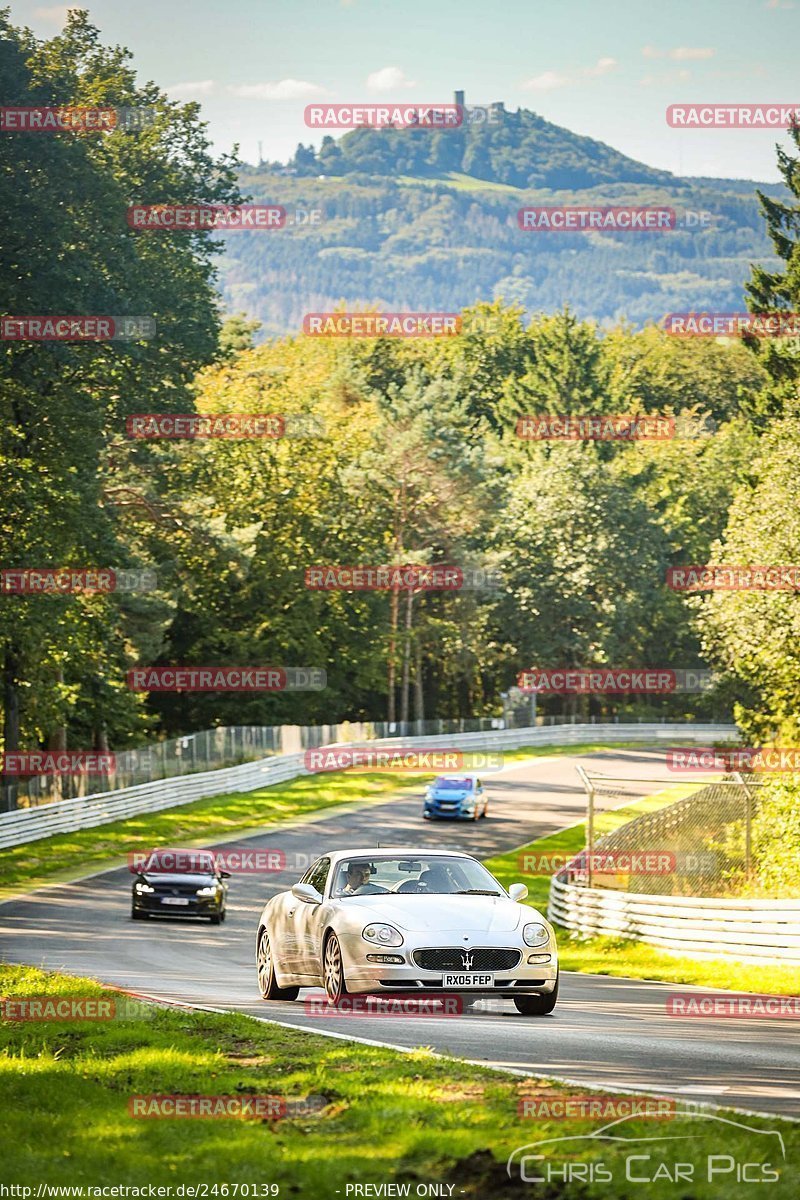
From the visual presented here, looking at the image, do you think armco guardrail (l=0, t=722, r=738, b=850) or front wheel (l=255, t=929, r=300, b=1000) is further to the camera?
armco guardrail (l=0, t=722, r=738, b=850)

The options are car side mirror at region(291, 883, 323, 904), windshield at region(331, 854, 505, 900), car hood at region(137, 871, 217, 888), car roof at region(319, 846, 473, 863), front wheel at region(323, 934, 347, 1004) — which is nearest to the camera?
front wheel at region(323, 934, 347, 1004)

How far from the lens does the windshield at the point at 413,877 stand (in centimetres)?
1378

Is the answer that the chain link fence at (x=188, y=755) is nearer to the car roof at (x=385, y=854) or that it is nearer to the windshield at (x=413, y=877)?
the car roof at (x=385, y=854)

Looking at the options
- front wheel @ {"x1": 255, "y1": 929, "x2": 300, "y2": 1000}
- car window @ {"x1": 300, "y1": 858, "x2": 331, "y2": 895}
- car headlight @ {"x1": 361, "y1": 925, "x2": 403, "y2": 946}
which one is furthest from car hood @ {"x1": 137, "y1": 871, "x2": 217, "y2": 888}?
car headlight @ {"x1": 361, "y1": 925, "x2": 403, "y2": 946}

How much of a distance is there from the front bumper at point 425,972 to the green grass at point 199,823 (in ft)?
74.0

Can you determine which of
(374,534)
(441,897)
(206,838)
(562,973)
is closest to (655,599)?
(374,534)

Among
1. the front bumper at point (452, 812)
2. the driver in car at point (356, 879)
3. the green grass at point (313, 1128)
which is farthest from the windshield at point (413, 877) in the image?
the front bumper at point (452, 812)

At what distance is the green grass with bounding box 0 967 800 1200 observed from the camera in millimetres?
7293

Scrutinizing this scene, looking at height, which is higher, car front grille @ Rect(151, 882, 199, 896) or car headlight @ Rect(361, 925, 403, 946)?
car headlight @ Rect(361, 925, 403, 946)

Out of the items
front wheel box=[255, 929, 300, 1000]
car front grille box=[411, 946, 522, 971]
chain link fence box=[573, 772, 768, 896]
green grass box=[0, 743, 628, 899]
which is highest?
car front grille box=[411, 946, 522, 971]

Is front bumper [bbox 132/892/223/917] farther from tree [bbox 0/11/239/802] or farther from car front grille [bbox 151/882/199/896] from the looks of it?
tree [bbox 0/11/239/802]

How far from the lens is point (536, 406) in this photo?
104188 mm

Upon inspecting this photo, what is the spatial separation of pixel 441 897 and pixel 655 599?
272 ft

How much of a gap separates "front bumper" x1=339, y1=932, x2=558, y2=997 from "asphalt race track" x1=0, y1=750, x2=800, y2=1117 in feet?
0.97
